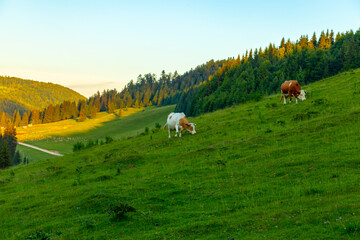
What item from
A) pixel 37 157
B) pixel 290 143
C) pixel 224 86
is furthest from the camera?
pixel 224 86

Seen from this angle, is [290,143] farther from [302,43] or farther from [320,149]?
[302,43]

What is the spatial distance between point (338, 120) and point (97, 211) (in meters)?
16.8


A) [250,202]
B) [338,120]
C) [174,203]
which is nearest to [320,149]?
[338,120]

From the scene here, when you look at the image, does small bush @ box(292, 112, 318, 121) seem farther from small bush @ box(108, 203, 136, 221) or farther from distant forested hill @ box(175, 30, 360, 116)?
distant forested hill @ box(175, 30, 360, 116)

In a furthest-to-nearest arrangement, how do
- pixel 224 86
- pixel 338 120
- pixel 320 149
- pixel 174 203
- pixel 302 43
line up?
pixel 302 43 < pixel 224 86 < pixel 338 120 < pixel 320 149 < pixel 174 203

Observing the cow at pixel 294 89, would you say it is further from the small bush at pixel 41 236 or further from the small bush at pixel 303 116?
the small bush at pixel 41 236

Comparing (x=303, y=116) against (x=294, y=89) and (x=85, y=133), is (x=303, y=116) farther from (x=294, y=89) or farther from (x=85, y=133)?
(x=85, y=133)

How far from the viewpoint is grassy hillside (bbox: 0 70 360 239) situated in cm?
849

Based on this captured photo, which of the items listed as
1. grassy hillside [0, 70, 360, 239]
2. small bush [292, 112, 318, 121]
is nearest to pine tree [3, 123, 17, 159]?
grassy hillside [0, 70, 360, 239]

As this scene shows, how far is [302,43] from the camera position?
16688 cm

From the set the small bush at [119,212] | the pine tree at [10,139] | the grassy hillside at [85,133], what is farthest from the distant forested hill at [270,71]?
the pine tree at [10,139]

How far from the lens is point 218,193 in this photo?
39.7 ft

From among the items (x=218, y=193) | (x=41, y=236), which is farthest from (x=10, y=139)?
(x=218, y=193)

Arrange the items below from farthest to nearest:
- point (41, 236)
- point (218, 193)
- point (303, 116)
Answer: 1. point (303, 116)
2. point (218, 193)
3. point (41, 236)
